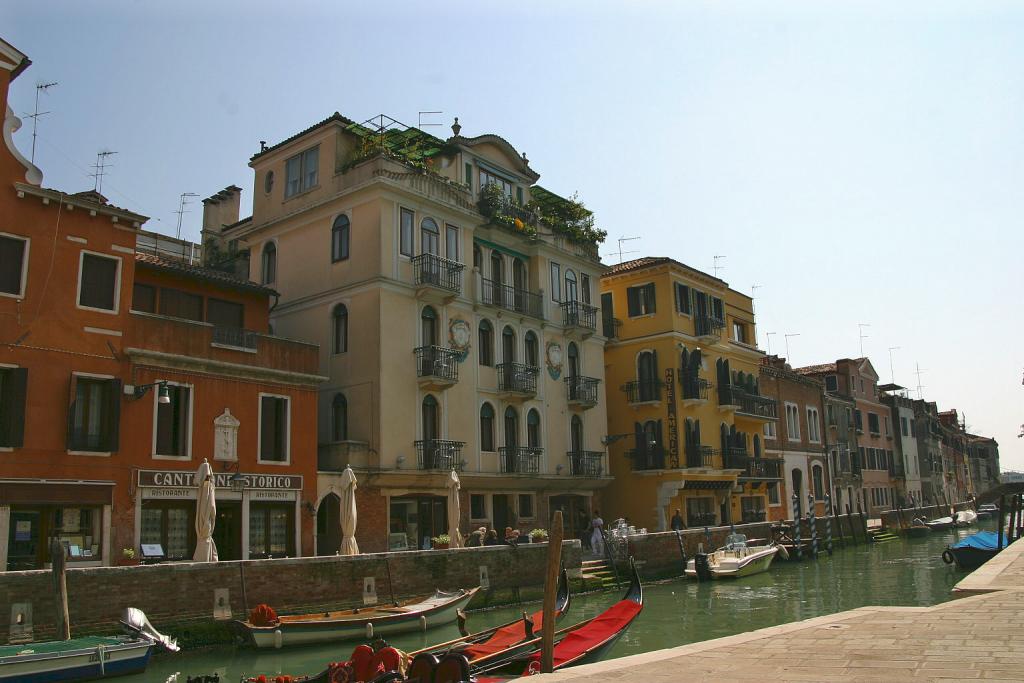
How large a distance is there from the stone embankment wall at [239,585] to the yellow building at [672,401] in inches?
531

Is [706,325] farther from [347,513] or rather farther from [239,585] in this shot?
[239,585]

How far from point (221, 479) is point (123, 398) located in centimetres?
327

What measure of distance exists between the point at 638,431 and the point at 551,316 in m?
7.79

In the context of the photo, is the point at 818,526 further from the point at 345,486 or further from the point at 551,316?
the point at 345,486

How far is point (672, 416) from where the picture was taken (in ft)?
130

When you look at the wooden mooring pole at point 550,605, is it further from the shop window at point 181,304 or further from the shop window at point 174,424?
the shop window at point 181,304

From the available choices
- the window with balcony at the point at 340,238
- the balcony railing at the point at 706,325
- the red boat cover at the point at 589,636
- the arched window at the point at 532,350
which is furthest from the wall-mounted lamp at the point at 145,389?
the balcony railing at the point at 706,325

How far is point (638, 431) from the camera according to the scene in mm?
40094

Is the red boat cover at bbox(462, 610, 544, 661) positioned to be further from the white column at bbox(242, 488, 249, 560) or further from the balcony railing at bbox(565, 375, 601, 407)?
the balcony railing at bbox(565, 375, 601, 407)

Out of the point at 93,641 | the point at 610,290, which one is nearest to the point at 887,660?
the point at 93,641

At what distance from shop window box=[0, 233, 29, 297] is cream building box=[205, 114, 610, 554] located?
9418 mm

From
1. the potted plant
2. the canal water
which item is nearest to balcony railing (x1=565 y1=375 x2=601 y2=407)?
the canal water

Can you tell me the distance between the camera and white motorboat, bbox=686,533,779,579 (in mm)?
33250

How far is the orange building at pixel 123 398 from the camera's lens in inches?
788
